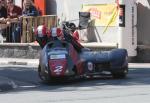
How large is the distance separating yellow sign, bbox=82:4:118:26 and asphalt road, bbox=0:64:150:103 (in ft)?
15.5

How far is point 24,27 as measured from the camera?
72.5ft

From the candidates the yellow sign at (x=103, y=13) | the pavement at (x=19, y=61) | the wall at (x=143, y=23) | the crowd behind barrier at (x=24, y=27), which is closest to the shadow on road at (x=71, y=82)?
the pavement at (x=19, y=61)

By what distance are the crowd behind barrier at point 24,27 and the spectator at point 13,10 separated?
1.18ft

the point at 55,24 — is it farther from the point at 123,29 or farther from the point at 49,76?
the point at 49,76

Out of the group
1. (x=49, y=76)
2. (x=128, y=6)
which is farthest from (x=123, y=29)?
(x=49, y=76)

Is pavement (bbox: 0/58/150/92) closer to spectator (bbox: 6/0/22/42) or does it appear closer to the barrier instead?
the barrier

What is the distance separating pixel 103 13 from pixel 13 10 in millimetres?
3646

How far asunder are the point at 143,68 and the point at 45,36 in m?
4.20

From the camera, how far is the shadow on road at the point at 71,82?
13.5m

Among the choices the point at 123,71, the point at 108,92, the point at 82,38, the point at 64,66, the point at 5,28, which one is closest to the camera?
the point at 108,92

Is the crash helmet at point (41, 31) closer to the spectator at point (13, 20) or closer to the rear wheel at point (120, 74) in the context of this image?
the rear wheel at point (120, 74)

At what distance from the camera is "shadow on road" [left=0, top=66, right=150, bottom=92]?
44.4ft

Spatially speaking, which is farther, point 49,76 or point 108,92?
point 49,76

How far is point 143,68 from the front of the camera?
58.5ft
